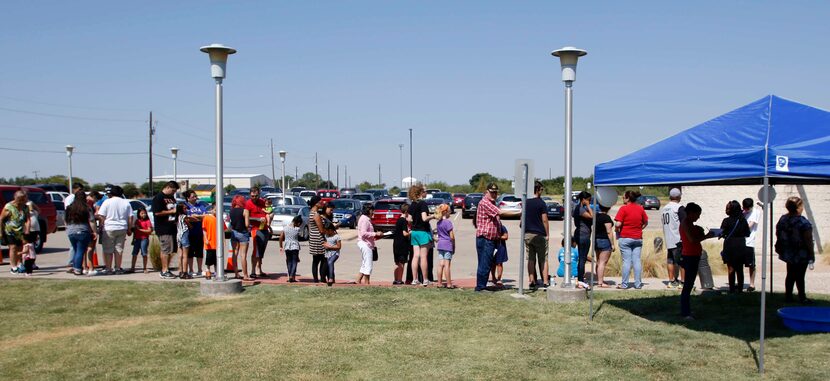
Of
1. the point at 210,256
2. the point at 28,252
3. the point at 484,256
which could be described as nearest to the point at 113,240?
the point at 28,252

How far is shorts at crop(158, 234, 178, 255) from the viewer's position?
13062mm

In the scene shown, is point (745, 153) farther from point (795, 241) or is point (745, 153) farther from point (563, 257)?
point (563, 257)

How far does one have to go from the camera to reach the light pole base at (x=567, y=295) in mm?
10984

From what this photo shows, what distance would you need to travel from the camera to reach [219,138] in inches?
465

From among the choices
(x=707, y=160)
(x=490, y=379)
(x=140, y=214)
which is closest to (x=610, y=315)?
(x=707, y=160)

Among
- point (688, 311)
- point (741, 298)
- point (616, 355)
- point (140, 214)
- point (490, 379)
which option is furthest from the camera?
point (140, 214)

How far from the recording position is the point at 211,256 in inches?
501

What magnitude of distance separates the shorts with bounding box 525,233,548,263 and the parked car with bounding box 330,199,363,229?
19919 mm

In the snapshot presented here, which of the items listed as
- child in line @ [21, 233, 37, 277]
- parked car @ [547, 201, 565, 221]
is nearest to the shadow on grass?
child in line @ [21, 233, 37, 277]

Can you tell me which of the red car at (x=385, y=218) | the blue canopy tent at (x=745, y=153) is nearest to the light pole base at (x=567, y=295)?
the blue canopy tent at (x=745, y=153)

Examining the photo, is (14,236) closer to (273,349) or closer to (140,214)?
(140,214)

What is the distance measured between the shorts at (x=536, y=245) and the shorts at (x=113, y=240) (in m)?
7.50

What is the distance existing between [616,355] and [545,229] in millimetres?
4419

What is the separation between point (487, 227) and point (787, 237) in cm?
434
